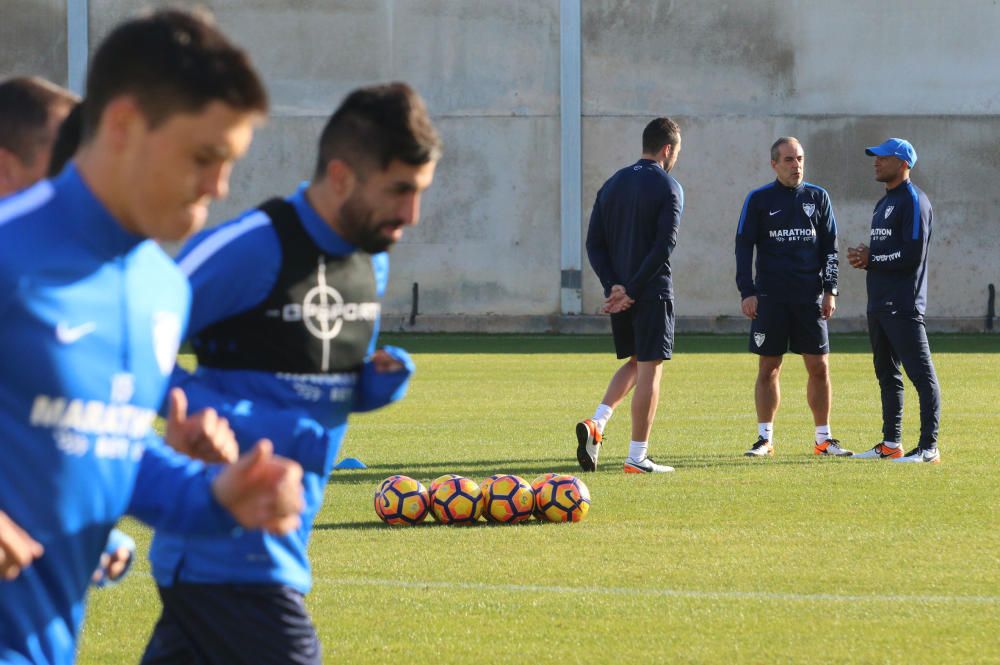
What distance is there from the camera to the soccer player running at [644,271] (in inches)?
432

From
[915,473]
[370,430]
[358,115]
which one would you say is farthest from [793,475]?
[358,115]

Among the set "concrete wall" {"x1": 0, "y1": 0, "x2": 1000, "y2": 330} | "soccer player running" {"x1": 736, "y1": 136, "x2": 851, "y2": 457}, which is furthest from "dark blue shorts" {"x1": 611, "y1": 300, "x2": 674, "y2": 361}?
"concrete wall" {"x1": 0, "y1": 0, "x2": 1000, "y2": 330}

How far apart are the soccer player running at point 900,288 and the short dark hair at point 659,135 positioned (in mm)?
1538

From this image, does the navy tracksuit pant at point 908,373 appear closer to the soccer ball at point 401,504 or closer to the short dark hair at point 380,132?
the soccer ball at point 401,504

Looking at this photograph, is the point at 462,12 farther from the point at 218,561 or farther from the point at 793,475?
the point at 218,561

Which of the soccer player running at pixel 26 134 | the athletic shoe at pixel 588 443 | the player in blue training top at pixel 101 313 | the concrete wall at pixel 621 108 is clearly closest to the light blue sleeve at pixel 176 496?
the player in blue training top at pixel 101 313

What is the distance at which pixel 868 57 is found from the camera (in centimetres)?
2948

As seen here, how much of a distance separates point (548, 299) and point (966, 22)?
9.26m

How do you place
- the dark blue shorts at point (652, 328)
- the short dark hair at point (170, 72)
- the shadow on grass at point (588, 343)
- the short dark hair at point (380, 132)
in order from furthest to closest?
the shadow on grass at point (588, 343), the dark blue shorts at point (652, 328), the short dark hair at point (380, 132), the short dark hair at point (170, 72)

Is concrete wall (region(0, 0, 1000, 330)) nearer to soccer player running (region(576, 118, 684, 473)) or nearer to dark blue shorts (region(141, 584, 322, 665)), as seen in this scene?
soccer player running (region(576, 118, 684, 473))

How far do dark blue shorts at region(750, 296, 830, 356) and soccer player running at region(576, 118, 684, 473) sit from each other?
128 cm

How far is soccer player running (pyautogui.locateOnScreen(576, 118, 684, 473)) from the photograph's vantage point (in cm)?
1098

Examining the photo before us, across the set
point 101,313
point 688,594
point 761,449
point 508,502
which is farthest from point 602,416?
point 101,313

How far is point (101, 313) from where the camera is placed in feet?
9.09
